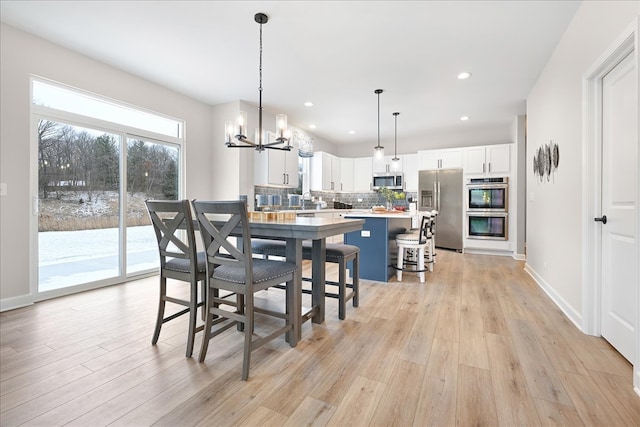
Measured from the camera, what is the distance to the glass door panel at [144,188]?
3.89 meters

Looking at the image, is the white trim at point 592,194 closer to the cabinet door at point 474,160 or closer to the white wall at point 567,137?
the white wall at point 567,137

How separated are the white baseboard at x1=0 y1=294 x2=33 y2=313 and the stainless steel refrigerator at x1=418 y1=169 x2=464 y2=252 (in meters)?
6.49

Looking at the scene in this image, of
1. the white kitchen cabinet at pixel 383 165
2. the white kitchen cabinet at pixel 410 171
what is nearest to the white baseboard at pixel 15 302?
the white kitchen cabinet at pixel 383 165

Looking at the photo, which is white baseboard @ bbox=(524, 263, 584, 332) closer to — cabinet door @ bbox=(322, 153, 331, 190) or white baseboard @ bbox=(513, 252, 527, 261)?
white baseboard @ bbox=(513, 252, 527, 261)

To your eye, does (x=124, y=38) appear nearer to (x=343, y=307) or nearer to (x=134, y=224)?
(x=134, y=224)

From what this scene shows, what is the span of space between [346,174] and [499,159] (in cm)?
343

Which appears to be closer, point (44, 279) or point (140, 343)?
point (140, 343)

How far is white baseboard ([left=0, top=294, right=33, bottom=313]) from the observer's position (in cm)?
273

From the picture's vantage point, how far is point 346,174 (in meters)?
7.64

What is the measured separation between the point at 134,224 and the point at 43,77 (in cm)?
184

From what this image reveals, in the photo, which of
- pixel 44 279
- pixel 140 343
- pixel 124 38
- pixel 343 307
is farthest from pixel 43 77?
pixel 343 307

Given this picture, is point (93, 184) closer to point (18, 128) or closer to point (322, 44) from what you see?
point (18, 128)

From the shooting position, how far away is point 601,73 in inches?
85.0

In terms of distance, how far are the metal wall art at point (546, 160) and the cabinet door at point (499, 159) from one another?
6.75 feet
